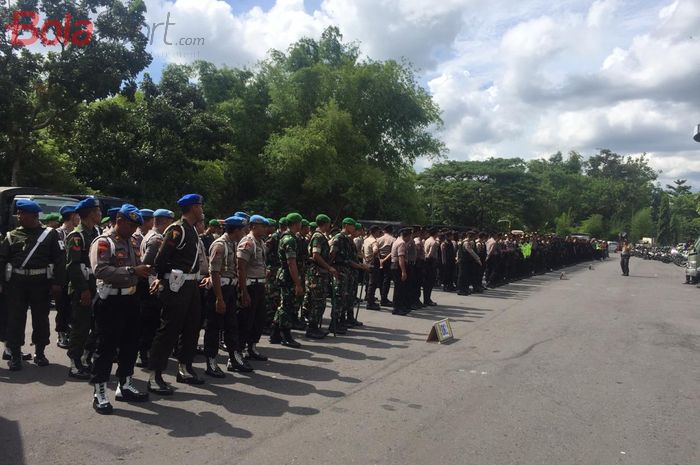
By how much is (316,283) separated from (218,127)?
15.9 m

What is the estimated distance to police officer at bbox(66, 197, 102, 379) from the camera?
6.01 meters

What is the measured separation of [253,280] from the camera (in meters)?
6.84

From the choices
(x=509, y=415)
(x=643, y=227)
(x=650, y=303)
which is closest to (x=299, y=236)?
(x=509, y=415)

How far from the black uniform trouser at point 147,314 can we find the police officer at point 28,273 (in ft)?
3.77

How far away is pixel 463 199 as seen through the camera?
158 feet

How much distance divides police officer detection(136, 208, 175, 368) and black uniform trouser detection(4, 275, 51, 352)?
1.17m

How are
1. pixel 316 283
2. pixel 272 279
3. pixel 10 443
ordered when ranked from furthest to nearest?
pixel 316 283
pixel 272 279
pixel 10 443

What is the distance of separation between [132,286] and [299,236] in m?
3.72

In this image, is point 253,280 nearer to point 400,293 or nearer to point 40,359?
point 40,359

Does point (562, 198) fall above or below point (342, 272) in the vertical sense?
above

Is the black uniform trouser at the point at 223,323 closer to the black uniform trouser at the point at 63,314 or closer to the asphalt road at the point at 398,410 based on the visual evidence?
the asphalt road at the point at 398,410

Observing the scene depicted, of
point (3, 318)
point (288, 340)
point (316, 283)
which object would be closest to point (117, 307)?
point (3, 318)

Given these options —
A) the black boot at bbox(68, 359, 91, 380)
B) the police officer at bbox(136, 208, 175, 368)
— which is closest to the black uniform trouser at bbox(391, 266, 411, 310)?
the police officer at bbox(136, 208, 175, 368)

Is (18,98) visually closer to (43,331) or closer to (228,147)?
(228,147)
